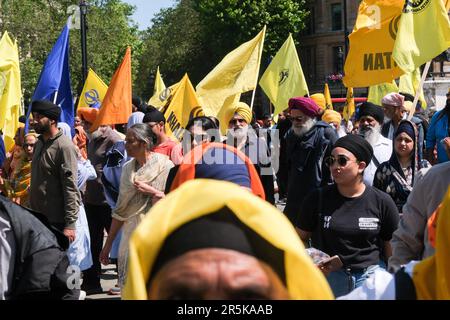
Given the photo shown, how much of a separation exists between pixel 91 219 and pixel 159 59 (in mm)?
47244

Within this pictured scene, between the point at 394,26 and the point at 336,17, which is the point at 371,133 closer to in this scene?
the point at 394,26

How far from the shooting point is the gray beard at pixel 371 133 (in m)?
7.62

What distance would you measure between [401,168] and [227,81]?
5.19 m

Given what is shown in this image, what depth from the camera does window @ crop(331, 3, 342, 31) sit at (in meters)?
64.7

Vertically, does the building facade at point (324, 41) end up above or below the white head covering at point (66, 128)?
above

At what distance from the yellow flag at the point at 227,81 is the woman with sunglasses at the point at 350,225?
5.88 m

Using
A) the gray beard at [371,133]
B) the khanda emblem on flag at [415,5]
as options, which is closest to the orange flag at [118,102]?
the gray beard at [371,133]

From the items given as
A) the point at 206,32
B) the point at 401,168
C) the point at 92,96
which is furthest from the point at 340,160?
the point at 206,32

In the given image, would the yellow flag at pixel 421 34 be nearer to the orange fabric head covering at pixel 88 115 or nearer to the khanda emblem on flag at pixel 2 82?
the orange fabric head covering at pixel 88 115

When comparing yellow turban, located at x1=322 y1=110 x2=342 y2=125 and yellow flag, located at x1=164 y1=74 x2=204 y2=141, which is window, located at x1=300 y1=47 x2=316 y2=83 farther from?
yellow flag, located at x1=164 y1=74 x2=204 y2=141

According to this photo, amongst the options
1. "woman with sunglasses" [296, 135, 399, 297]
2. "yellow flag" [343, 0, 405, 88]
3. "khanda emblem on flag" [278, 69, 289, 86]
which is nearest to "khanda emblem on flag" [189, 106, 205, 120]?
"yellow flag" [343, 0, 405, 88]

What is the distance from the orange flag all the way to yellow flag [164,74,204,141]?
25.3 inches

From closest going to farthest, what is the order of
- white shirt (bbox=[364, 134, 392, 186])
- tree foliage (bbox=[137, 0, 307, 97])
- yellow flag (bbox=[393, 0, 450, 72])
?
white shirt (bbox=[364, 134, 392, 186])
yellow flag (bbox=[393, 0, 450, 72])
tree foliage (bbox=[137, 0, 307, 97])

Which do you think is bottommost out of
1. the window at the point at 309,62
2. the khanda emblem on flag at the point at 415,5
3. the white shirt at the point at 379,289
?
the white shirt at the point at 379,289
